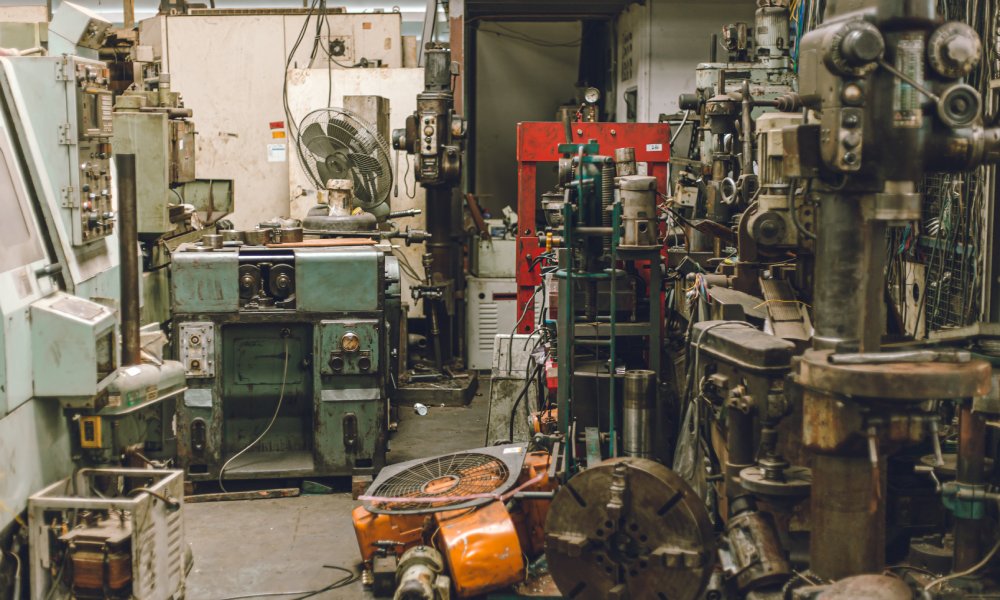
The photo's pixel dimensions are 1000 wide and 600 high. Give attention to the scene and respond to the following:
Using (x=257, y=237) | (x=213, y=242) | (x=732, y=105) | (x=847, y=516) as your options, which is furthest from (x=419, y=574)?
(x=732, y=105)

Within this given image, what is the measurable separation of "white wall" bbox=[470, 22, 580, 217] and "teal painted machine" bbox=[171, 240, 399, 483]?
4611mm

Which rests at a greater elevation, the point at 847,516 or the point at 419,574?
the point at 847,516

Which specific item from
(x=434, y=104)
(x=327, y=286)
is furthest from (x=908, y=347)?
(x=434, y=104)

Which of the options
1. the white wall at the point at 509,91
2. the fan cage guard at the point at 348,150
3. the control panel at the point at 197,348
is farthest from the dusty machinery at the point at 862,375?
the white wall at the point at 509,91

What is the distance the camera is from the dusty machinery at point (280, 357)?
4.66 m

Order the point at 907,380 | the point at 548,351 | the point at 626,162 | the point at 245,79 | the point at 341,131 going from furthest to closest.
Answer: the point at 245,79 < the point at 341,131 < the point at 548,351 < the point at 626,162 < the point at 907,380

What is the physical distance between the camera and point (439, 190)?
6.78 meters

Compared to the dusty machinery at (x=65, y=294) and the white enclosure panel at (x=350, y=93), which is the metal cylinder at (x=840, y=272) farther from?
the white enclosure panel at (x=350, y=93)

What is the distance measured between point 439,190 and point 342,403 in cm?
239

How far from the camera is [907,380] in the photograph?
7.16 feet

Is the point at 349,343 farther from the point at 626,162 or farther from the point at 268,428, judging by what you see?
the point at 626,162

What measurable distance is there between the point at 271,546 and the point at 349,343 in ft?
3.28

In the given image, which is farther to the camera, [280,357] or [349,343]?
[280,357]

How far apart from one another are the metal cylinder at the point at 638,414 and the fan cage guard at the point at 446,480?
0.48 metres
